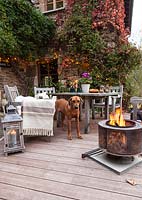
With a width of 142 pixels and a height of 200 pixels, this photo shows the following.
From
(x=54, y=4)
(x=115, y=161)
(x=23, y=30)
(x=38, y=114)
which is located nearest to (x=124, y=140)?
(x=115, y=161)

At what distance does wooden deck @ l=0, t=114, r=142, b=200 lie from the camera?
60.2 inches

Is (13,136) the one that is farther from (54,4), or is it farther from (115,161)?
(54,4)

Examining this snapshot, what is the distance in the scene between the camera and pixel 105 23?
5766mm

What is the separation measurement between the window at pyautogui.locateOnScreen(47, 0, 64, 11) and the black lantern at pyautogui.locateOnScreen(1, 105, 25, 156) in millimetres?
5398

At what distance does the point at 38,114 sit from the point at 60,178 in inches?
49.0

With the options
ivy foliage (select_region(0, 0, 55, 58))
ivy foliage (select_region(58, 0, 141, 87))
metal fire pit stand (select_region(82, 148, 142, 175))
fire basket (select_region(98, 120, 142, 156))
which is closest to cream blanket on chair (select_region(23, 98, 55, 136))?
metal fire pit stand (select_region(82, 148, 142, 175))

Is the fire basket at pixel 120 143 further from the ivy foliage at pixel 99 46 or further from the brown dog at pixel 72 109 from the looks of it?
the ivy foliage at pixel 99 46

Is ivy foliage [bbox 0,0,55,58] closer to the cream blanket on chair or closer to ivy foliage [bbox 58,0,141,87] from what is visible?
ivy foliage [bbox 58,0,141,87]

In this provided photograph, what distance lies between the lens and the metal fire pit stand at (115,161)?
194 centimetres

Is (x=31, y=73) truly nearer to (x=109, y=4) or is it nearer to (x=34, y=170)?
(x=109, y=4)

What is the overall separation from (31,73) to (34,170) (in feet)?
17.7

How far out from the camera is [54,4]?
676 centimetres

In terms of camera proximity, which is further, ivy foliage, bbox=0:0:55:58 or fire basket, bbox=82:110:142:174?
ivy foliage, bbox=0:0:55:58

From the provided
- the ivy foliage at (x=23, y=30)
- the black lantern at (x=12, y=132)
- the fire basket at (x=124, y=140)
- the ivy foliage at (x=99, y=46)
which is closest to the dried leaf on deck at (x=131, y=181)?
the fire basket at (x=124, y=140)
